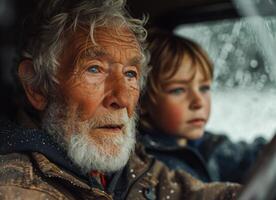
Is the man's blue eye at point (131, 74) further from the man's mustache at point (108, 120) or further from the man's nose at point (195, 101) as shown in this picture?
the man's nose at point (195, 101)

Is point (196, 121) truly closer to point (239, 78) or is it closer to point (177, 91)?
point (177, 91)

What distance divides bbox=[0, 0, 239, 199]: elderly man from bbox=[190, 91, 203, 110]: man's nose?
543 mm

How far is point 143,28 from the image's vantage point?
2.19 metres

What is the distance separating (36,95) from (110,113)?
0.29 meters

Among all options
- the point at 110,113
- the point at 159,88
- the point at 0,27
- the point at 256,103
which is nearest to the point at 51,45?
the point at 110,113

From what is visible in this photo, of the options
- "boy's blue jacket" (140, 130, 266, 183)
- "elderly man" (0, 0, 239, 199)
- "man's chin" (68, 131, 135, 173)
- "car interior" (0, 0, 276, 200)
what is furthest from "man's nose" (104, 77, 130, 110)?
"car interior" (0, 0, 276, 200)

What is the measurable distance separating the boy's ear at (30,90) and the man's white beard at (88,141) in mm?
47

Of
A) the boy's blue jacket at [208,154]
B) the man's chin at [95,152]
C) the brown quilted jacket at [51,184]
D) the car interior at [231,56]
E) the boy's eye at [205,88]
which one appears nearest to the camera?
the brown quilted jacket at [51,184]

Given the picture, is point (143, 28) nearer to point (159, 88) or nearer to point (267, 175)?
point (159, 88)

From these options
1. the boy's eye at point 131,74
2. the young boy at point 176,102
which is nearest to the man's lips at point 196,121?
the young boy at point 176,102

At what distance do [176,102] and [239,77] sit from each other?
21.3 inches

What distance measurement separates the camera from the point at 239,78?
10.1 ft

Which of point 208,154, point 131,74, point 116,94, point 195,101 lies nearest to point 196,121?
point 195,101

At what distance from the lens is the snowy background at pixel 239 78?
9.53 feet
